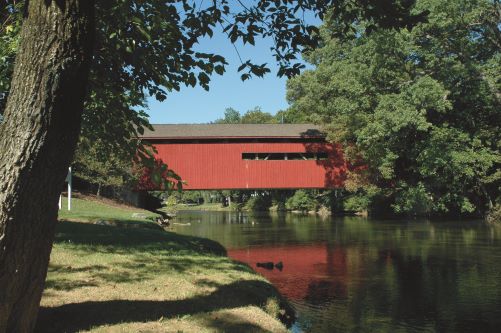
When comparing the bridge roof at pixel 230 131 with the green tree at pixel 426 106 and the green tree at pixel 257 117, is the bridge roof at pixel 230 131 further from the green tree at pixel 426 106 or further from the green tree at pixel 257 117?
the green tree at pixel 257 117

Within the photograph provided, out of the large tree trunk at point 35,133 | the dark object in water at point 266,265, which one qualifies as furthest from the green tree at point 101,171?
the large tree trunk at point 35,133

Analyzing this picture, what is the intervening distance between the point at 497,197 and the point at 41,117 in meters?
33.5

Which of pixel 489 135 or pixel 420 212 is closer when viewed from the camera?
pixel 489 135

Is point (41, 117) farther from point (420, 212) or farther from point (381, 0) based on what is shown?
point (420, 212)

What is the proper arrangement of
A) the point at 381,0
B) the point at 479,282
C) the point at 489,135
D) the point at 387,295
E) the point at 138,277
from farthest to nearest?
the point at 489,135, the point at 479,282, the point at 387,295, the point at 138,277, the point at 381,0

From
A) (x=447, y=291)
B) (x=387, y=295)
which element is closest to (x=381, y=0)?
(x=387, y=295)

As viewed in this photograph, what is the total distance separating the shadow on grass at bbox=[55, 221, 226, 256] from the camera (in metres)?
10.2

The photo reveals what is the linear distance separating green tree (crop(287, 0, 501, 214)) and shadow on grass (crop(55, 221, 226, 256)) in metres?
16.9

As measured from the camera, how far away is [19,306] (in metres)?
3.78

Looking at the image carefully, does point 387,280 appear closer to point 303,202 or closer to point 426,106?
point 426,106

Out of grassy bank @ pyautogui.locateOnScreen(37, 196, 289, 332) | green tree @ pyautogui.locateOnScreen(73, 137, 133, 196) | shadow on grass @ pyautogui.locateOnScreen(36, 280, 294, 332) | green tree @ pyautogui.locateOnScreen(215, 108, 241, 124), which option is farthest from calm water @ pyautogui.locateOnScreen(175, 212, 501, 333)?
green tree @ pyautogui.locateOnScreen(215, 108, 241, 124)

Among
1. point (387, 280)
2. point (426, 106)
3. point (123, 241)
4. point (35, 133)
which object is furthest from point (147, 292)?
point (426, 106)

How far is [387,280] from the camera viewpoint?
12.4 meters

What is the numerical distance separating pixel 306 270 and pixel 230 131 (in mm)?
19175
